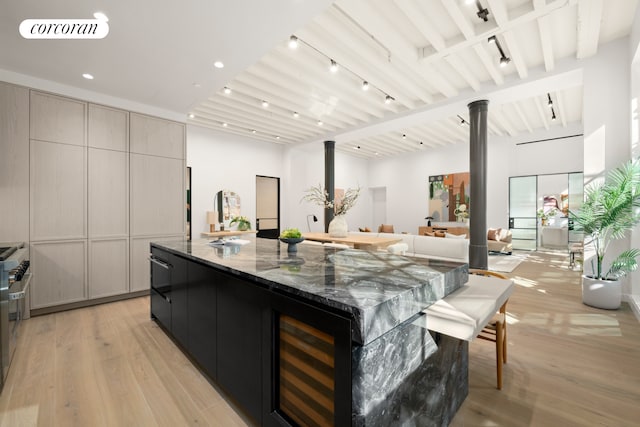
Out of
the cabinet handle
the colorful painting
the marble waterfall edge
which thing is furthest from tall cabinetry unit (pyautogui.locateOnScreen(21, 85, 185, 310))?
the colorful painting

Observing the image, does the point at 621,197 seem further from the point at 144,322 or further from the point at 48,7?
the point at 48,7

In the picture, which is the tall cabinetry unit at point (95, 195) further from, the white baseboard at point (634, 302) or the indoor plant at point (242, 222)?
the white baseboard at point (634, 302)

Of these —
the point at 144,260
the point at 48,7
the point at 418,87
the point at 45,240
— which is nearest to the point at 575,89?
the point at 418,87

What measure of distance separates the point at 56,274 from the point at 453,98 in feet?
21.8

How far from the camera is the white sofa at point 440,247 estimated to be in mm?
5039

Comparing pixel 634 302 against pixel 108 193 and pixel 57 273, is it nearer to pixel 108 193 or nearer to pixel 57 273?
pixel 108 193

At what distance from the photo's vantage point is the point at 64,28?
2.53 meters

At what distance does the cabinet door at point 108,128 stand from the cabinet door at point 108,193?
0.32 feet

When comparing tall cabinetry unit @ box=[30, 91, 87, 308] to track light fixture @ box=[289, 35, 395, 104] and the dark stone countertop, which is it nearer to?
the dark stone countertop

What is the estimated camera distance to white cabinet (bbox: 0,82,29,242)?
318 cm

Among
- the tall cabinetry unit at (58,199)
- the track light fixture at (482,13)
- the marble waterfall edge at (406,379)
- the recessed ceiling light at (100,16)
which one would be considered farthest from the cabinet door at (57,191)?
the track light fixture at (482,13)

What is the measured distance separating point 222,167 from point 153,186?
2942 mm

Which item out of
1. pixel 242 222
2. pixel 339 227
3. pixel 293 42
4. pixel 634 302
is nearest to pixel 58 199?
pixel 293 42

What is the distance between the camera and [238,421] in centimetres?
168
